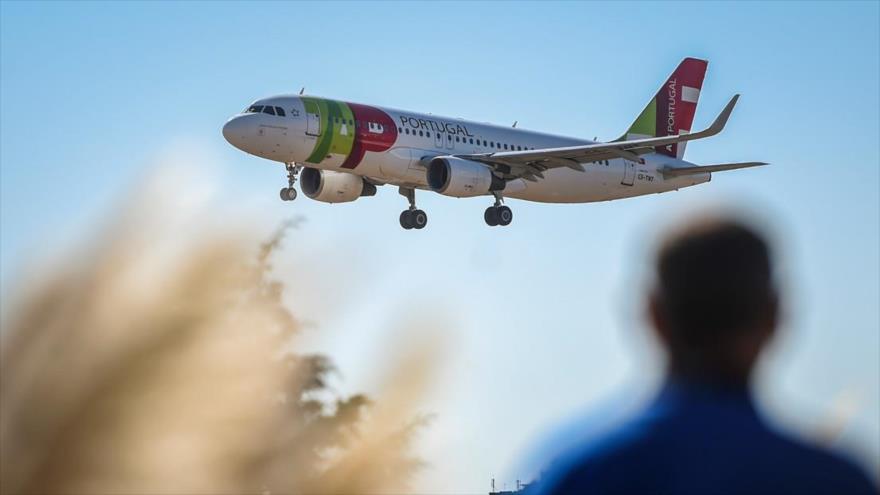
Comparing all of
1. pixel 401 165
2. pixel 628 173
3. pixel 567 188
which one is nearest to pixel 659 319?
pixel 401 165

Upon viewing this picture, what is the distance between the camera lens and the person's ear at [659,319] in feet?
10.8

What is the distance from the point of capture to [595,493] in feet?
10.1

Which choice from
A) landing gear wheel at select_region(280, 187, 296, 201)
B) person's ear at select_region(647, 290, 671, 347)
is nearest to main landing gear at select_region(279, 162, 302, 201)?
landing gear wheel at select_region(280, 187, 296, 201)

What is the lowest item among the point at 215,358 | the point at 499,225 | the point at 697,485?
the point at 697,485

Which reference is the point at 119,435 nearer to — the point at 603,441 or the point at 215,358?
the point at 215,358

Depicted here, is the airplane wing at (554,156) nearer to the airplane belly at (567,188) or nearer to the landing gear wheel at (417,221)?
the airplane belly at (567,188)

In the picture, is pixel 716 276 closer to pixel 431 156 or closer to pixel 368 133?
pixel 368 133

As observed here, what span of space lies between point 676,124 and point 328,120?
67.6ft

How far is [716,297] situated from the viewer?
3207 mm

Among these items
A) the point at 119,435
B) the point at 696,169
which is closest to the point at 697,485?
the point at 119,435

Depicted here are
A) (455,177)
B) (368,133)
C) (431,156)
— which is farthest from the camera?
(431,156)

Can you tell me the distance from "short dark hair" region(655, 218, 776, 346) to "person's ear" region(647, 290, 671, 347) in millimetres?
35

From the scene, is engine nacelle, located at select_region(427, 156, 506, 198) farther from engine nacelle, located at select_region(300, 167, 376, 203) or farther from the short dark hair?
the short dark hair

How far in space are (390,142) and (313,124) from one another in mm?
2650
